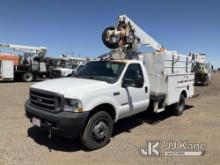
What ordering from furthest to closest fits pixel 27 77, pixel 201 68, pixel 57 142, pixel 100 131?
1. pixel 201 68
2. pixel 27 77
3. pixel 57 142
4. pixel 100 131

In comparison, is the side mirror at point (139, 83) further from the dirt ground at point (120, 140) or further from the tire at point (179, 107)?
the tire at point (179, 107)

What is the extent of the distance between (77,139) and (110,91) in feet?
4.77

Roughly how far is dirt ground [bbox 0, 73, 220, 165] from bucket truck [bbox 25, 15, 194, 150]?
420 millimetres

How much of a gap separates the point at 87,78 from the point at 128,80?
1.00m

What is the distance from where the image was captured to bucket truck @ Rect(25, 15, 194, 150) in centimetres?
469

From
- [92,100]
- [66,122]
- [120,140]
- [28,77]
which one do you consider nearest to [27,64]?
[28,77]

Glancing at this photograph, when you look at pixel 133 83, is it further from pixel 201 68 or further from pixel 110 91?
pixel 201 68

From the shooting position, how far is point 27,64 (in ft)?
75.8

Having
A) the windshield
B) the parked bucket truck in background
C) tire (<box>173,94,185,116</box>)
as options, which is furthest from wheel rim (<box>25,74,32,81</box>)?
the windshield

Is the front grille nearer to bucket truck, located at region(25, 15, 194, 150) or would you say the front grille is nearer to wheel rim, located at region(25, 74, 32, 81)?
bucket truck, located at region(25, 15, 194, 150)

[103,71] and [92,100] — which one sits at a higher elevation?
Result: [103,71]

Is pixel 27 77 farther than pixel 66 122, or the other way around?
pixel 27 77

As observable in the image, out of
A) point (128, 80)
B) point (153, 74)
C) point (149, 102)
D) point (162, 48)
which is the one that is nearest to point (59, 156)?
point (128, 80)

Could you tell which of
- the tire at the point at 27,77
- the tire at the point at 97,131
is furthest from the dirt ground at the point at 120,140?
the tire at the point at 27,77
